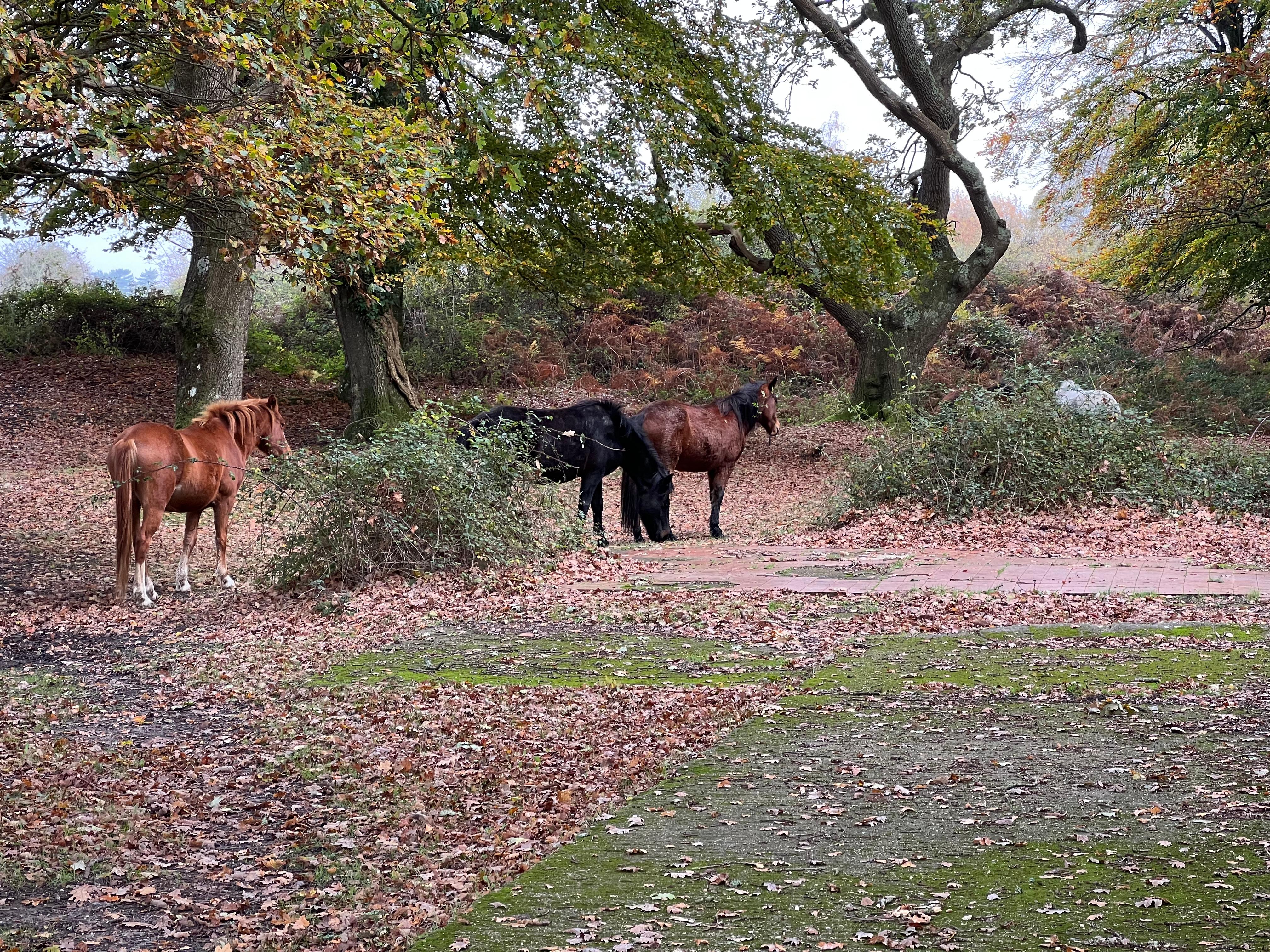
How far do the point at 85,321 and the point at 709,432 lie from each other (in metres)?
17.4

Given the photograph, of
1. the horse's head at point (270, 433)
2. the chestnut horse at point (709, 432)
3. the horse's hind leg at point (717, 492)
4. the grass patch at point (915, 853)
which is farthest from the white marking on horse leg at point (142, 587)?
the grass patch at point (915, 853)

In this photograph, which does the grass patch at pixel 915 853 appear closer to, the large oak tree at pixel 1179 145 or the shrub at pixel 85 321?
the large oak tree at pixel 1179 145

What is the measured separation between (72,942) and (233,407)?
327 inches

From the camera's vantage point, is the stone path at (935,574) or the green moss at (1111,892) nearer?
the green moss at (1111,892)

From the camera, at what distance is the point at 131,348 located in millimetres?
25656

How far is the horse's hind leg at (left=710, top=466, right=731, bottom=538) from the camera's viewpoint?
14.2 metres

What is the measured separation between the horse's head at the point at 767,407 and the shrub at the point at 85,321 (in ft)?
52.2

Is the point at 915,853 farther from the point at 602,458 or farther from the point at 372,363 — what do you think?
the point at 372,363

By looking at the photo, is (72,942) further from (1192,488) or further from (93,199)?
(1192,488)

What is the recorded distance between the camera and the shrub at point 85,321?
24.9 metres

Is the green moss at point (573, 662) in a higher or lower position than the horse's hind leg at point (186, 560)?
lower

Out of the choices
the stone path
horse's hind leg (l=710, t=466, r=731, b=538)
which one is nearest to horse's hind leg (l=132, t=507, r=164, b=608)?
the stone path

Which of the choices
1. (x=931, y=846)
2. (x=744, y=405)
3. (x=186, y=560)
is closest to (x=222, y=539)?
(x=186, y=560)

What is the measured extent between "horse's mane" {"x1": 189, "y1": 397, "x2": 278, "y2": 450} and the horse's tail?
955 millimetres
